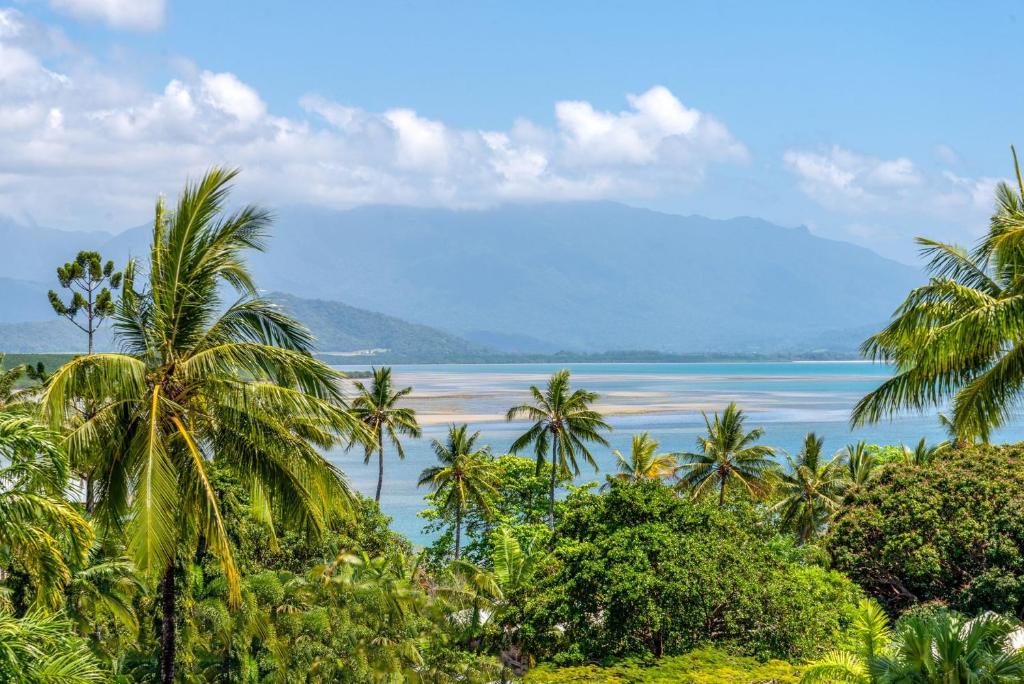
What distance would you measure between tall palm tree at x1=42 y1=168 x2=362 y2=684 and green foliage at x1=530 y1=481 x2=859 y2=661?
916cm

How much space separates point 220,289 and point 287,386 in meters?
1.54

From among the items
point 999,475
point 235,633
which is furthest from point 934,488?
point 235,633

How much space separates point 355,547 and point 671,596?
15.2m

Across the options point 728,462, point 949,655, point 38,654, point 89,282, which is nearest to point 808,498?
point 728,462

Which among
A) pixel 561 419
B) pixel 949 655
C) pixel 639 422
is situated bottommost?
pixel 639 422

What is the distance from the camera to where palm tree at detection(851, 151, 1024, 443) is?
36.2 ft

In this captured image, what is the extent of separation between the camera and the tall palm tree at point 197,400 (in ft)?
34.3

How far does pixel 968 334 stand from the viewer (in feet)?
36.3

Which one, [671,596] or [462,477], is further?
[462,477]

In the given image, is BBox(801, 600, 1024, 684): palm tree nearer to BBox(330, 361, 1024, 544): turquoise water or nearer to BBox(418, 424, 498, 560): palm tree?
BBox(418, 424, 498, 560): palm tree

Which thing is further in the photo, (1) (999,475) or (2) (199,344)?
(1) (999,475)

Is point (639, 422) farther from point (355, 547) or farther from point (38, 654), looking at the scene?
point (38, 654)

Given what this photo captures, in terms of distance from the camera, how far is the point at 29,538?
9.29 m

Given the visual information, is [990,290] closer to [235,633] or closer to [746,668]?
[746,668]
